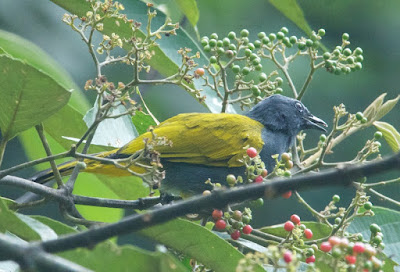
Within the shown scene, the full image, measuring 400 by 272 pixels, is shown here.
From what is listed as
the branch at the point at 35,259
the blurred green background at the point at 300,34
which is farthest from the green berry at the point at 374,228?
the blurred green background at the point at 300,34

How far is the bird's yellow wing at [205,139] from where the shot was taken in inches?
129

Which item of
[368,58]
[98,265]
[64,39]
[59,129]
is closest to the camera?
[98,265]

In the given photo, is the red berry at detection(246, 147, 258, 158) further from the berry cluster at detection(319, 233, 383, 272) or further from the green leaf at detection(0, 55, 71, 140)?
the berry cluster at detection(319, 233, 383, 272)

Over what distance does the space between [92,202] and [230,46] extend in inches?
42.5

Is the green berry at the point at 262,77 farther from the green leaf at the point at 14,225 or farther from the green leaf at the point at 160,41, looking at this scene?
the green leaf at the point at 14,225

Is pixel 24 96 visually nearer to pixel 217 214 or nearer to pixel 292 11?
pixel 217 214

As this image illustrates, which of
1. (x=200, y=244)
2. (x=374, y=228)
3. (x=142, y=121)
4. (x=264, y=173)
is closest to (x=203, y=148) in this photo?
(x=142, y=121)

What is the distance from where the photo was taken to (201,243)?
2023mm

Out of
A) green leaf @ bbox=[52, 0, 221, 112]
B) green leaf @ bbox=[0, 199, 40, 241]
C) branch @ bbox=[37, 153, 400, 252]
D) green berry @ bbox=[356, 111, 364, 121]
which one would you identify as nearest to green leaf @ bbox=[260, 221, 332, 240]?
green berry @ bbox=[356, 111, 364, 121]

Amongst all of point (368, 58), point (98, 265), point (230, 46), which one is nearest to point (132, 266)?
point (98, 265)

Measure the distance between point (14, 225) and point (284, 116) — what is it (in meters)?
2.42

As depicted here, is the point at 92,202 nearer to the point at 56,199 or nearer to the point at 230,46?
the point at 56,199

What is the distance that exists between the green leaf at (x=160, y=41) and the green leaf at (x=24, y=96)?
0.85 metres

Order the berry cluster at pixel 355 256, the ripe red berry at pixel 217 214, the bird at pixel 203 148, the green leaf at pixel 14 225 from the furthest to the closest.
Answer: the bird at pixel 203 148 → the ripe red berry at pixel 217 214 → the green leaf at pixel 14 225 → the berry cluster at pixel 355 256
